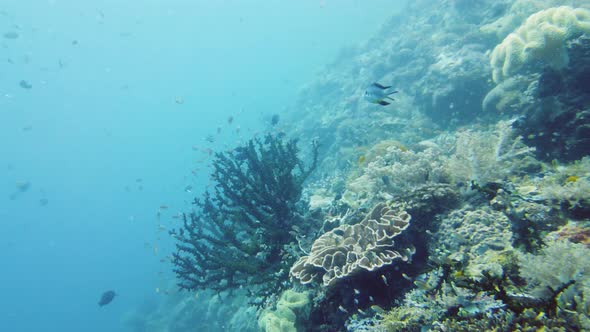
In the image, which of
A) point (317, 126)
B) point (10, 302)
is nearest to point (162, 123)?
point (10, 302)

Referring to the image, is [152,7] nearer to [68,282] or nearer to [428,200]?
[68,282]

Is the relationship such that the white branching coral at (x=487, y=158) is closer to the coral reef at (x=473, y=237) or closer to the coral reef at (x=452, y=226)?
the coral reef at (x=452, y=226)

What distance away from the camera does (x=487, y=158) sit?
4.47m

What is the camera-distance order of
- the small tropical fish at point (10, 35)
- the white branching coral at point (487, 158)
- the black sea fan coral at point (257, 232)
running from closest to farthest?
the white branching coral at point (487, 158)
the black sea fan coral at point (257, 232)
the small tropical fish at point (10, 35)

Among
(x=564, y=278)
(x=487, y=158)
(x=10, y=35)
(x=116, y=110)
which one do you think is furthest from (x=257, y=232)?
(x=116, y=110)

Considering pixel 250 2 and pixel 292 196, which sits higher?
pixel 250 2

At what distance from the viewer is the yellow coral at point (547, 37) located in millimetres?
5844

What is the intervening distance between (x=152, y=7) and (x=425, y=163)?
137774mm

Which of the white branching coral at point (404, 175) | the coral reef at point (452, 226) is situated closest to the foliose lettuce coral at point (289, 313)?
the coral reef at point (452, 226)

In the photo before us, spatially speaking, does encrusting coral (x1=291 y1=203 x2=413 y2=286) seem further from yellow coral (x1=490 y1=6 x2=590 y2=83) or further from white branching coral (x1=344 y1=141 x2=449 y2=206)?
yellow coral (x1=490 y1=6 x2=590 y2=83)

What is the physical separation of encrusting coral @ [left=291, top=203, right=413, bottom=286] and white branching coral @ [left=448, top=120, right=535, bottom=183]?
136cm

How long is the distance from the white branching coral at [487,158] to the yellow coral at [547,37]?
2.15 m

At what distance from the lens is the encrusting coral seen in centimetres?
336

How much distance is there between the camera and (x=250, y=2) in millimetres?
143875
